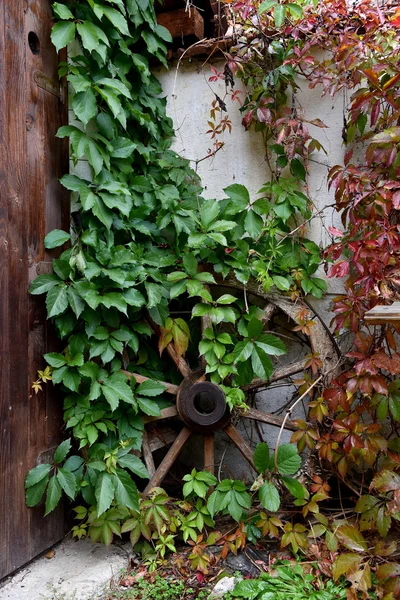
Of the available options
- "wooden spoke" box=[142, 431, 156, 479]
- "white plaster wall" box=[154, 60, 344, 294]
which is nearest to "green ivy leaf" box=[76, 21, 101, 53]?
"white plaster wall" box=[154, 60, 344, 294]

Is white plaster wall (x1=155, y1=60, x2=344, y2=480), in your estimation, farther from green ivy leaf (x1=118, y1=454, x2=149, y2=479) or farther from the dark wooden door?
the dark wooden door

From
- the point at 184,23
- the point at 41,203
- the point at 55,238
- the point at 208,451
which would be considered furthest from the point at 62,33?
the point at 208,451

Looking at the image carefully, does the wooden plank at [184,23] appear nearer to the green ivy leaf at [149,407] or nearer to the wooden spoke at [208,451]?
the green ivy leaf at [149,407]

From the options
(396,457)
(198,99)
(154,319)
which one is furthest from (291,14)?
(396,457)

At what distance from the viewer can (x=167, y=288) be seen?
7.13 ft

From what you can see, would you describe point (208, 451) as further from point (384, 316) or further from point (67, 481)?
point (384, 316)

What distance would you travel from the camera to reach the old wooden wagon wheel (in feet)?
7.14

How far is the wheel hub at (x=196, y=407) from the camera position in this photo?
215 cm

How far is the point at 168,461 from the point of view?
2.24 meters

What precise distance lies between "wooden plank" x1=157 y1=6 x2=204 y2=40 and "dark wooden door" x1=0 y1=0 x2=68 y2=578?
79 centimetres

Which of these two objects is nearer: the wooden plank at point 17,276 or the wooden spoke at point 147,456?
the wooden plank at point 17,276

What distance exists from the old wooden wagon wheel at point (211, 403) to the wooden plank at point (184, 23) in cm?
142

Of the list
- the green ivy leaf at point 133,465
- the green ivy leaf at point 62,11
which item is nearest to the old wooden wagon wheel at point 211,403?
the green ivy leaf at point 133,465

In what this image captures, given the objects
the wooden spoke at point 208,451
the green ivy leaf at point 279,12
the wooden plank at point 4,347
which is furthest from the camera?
the wooden spoke at point 208,451
